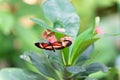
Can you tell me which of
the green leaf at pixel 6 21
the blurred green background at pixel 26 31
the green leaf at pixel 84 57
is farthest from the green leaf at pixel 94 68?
the green leaf at pixel 6 21

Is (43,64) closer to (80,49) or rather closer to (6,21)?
(80,49)

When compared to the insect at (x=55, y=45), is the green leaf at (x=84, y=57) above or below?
above

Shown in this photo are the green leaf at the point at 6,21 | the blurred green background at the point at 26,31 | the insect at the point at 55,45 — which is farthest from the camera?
the blurred green background at the point at 26,31

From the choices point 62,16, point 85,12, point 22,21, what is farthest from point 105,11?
point 62,16

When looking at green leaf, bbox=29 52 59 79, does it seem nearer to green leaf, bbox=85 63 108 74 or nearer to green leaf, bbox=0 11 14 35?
green leaf, bbox=85 63 108 74

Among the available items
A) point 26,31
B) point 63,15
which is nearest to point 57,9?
point 63,15

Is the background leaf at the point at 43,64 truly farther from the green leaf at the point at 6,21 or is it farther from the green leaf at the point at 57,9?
the green leaf at the point at 6,21

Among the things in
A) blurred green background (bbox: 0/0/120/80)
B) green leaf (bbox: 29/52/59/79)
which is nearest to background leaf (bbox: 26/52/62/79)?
green leaf (bbox: 29/52/59/79)
